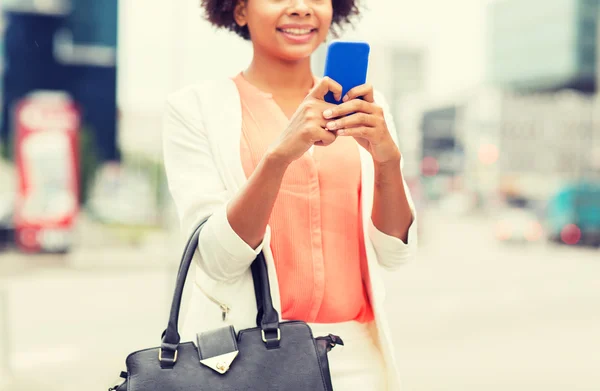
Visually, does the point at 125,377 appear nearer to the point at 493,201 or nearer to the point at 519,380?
the point at 519,380

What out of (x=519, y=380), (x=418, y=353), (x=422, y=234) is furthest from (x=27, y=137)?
(x=422, y=234)

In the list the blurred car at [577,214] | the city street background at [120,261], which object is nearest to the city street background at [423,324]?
the city street background at [120,261]

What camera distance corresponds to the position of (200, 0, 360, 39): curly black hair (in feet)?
5.83

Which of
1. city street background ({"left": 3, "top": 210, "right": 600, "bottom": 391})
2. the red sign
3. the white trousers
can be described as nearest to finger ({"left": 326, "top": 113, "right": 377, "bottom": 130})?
the white trousers

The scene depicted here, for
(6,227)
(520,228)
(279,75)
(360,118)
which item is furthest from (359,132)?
(520,228)

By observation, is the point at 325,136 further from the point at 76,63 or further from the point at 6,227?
the point at 76,63

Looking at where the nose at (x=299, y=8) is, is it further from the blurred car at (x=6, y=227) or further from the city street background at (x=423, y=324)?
the blurred car at (x=6, y=227)

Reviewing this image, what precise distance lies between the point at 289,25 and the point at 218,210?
41 centimetres

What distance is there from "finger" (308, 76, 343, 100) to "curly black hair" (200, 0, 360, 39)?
50 cm

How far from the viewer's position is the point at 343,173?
5.28 feet

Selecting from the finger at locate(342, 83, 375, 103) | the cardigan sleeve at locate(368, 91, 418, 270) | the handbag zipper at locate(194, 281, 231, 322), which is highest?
the finger at locate(342, 83, 375, 103)

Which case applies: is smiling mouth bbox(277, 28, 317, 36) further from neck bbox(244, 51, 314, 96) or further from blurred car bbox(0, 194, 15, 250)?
blurred car bbox(0, 194, 15, 250)

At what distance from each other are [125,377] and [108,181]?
22.4 meters

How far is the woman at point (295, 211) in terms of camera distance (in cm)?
151
